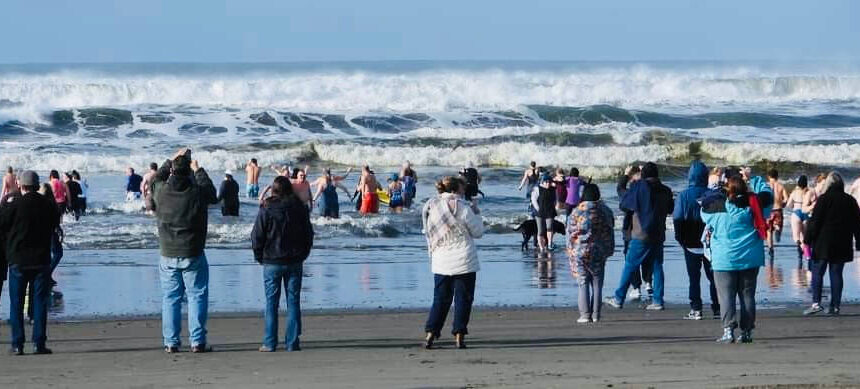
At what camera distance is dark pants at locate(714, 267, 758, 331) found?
35.9 feet

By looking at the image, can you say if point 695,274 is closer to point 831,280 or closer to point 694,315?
point 694,315

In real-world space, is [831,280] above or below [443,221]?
below

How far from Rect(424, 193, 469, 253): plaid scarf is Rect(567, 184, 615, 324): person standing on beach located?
2.13 meters

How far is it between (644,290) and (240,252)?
7.38 m

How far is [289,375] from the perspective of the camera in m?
9.53

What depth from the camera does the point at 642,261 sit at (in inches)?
541

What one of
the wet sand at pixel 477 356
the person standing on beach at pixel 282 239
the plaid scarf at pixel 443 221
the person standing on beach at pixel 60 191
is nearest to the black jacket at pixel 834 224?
the wet sand at pixel 477 356

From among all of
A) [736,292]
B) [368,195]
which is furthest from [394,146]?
[736,292]

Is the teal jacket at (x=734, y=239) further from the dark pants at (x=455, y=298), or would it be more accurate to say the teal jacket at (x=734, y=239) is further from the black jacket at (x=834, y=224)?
the black jacket at (x=834, y=224)

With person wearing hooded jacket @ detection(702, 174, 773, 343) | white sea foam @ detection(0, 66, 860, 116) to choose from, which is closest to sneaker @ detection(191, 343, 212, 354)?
person wearing hooded jacket @ detection(702, 174, 773, 343)

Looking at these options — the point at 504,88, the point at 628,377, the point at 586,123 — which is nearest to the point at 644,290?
the point at 628,377

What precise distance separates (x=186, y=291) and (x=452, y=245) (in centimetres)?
201

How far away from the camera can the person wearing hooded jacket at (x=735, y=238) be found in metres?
10.8

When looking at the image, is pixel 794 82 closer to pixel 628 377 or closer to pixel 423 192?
pixel 423 192
